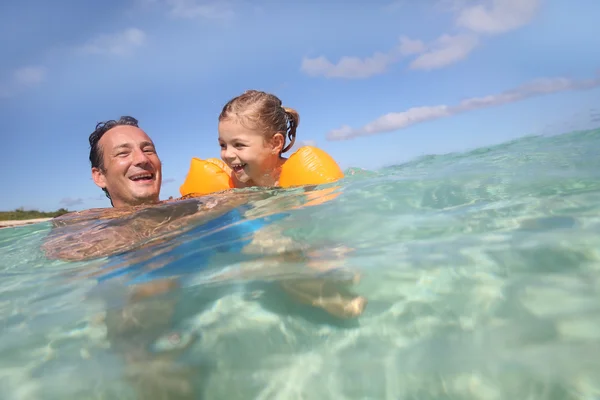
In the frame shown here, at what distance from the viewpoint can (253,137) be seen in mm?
5258

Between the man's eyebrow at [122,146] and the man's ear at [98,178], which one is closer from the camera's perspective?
the man's eyebrow at [122,146]

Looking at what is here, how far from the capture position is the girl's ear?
5.51 meters

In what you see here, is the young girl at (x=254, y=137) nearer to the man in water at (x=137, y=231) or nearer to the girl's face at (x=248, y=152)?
the girl's face at (x=248, y=152)

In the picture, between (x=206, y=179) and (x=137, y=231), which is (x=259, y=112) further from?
(x=137, y=231)

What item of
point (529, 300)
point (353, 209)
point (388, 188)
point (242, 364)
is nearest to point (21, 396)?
point (242, 364)

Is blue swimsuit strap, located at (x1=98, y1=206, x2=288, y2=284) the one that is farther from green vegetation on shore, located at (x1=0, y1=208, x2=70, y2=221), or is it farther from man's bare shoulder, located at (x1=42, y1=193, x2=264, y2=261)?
green vegetation on shore, located at (x1=0, y1=208, x2=70, y2=221)

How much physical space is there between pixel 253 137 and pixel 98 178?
186 centimetres

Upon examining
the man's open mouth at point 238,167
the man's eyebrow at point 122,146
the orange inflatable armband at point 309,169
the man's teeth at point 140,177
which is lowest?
the orange inflatable armband at point 309,169

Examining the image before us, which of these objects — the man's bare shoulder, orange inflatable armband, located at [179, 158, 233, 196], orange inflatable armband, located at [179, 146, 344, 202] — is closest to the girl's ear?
orange inflatable armband, located at [179, 146, 344, 202]

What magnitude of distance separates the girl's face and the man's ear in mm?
1446

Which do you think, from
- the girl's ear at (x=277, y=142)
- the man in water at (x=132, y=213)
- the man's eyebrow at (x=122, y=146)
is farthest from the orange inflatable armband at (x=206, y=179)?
the man's eyebrow at (x=122, y=146)

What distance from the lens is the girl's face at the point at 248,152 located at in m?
5.21


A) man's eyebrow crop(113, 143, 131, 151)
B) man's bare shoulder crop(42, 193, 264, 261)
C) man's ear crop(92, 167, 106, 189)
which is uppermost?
man's eyebrow crop(113, 143, 131, 151)

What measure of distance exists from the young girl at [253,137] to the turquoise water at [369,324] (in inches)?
108
